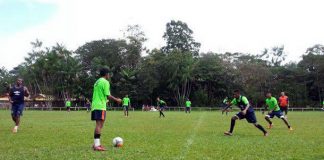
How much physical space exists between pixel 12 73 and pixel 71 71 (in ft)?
166

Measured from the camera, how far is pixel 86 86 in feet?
234

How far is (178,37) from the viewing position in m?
76.8

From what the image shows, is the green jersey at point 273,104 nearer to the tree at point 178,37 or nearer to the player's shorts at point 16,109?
the player's shorts at point 16,109

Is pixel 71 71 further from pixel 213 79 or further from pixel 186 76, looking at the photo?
pixel 213 79

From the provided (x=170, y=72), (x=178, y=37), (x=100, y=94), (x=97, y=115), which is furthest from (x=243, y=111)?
(x=178, y=37)

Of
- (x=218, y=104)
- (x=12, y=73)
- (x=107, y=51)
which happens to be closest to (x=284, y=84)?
(x=218, y=104)

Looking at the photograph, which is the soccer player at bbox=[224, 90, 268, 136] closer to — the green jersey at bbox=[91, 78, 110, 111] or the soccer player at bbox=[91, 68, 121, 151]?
the soccer player at bbox=[91, 68, 121, 151]

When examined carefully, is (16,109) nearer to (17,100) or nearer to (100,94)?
(17,100)

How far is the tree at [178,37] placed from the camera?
76.8 metres

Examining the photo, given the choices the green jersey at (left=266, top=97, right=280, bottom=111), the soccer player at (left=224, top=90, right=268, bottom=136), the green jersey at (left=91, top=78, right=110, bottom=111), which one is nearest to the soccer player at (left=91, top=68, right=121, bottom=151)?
the green jersey at (left=91, top=78, right=110, bottom=111)

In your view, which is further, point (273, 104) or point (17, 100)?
point (273, 104)

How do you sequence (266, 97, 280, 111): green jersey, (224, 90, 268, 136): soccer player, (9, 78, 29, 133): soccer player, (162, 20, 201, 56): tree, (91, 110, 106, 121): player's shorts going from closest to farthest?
(91, 110, 106, 121): player's shorts
(224, 90, 268, 136): soccer player
(9, 78, 29, 133): soccer player
(266, 97, 280, 111): green jersey
(162, 20, 201, 56): tree

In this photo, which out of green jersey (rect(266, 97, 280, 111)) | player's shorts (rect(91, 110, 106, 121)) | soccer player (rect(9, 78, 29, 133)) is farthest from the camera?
green jersey (rect(266, 97, 280, 111))

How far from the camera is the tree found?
76812mm
